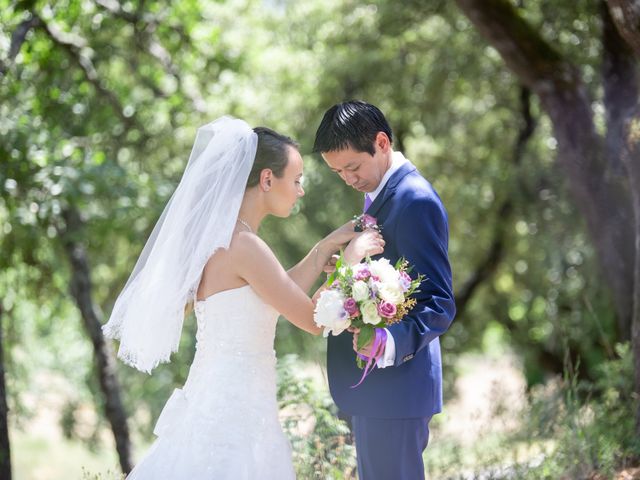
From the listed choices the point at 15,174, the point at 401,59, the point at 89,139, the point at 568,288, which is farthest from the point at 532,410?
the point at 401,59

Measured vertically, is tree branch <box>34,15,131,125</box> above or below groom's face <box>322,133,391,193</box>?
below

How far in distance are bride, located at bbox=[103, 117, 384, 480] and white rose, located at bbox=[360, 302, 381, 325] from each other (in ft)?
1.53

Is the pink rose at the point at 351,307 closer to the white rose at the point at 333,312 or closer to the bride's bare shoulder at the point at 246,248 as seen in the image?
the white rose at the point at 333,312

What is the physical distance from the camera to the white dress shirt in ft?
10.1

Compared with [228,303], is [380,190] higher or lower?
higher

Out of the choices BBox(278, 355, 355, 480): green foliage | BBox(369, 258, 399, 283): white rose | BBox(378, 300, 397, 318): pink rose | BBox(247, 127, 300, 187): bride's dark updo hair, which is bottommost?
BBox(278, 355, 355, 480): green foliage

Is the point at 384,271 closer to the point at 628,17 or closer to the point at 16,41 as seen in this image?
the point at 628,17

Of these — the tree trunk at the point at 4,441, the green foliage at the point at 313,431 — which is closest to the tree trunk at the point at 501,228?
the green foliage at the point at 313,431

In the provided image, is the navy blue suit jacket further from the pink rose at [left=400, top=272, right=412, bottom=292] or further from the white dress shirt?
the pink rose at [left=400, top=272, right=412, bottom=292]

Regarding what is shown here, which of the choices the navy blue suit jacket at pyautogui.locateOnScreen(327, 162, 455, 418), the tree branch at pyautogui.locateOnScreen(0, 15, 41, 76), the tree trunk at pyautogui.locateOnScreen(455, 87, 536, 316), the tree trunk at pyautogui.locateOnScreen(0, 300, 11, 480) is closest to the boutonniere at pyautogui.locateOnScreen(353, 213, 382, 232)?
the navy blue suit jacket at pyautogui.locateOnScreen(327, 162, 455, 418)

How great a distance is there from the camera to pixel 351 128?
333 centimetres

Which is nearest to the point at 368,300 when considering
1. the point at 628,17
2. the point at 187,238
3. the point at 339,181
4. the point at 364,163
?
the point at 364,163

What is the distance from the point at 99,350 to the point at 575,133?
5101 millimetres

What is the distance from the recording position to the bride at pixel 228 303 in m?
3.44
